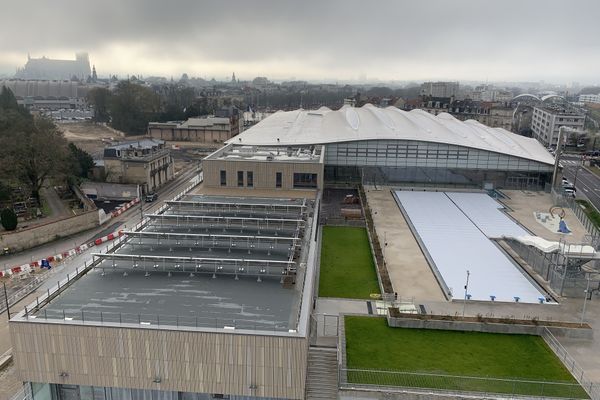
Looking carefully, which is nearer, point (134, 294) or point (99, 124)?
point (134, 294)

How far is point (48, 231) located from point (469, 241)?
29455mm

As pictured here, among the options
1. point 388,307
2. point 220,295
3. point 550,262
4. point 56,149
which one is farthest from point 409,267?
point 56,149

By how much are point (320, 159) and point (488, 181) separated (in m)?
20.8

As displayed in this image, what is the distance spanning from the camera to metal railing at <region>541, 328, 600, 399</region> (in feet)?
54.3

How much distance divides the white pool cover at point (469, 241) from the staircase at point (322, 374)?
8.46 m

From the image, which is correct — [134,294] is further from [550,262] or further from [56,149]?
[56,149]

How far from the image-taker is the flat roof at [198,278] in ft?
48.1

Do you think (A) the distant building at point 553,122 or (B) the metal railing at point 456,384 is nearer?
(B) the metal railing at point 456,384

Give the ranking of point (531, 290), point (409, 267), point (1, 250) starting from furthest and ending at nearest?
point (1, 250) → point (409, 267) → point (531, 290)

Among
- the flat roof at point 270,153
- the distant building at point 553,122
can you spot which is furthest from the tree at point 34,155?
the distant building at point 553,122

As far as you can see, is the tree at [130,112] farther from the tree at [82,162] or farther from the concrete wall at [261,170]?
the concrete wall at [261,170]

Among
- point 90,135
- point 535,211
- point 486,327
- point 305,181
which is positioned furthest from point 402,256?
point 90,135

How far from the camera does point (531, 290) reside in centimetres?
2394

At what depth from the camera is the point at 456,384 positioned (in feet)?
54.0
